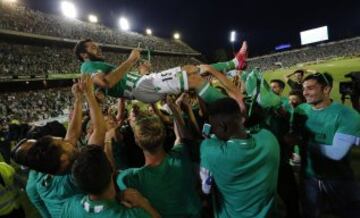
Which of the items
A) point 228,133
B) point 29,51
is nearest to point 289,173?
point 228,133

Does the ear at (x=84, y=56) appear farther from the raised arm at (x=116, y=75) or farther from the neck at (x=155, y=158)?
the neck at (x=155, y=158)

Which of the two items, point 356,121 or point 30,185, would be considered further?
point 356,121

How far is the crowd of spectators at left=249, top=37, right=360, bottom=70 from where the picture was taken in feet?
205

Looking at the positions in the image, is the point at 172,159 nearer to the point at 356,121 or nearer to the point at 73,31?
the point at 356,121

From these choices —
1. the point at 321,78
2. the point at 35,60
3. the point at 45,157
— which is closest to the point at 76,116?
the point at 45,157

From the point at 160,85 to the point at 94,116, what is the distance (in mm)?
1178

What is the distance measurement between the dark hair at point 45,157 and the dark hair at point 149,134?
747mm

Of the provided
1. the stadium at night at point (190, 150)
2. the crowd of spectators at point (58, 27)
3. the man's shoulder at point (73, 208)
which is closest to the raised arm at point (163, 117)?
the stadium at night at point (190, 150)

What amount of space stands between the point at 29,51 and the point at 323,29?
161ft

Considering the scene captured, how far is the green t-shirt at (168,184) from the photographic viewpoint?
286cm

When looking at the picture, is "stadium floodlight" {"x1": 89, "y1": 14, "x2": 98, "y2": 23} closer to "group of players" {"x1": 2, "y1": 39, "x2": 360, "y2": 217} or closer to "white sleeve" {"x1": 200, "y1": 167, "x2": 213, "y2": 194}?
"group of players" {"x1": 2, "y1": 39, "x2": 360, "y2": 217}

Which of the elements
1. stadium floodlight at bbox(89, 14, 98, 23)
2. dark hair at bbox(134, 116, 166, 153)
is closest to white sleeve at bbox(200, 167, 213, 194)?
dark hair at bbox(134, 116, 166, 153)

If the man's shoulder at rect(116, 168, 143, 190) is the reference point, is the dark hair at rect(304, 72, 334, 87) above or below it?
above

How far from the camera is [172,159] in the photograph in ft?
9.66
